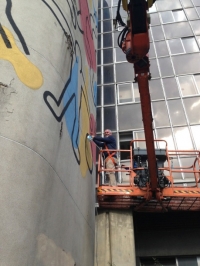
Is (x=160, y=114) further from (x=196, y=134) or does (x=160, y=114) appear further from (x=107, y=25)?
(x=107, y=25)

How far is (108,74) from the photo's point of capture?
16656 mm

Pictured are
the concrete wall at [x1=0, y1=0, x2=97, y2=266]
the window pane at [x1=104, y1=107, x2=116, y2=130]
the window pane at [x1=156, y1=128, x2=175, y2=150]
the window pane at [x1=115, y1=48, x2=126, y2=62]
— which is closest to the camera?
the concrete wall at [x1=0, y1=0, x2=97, y2=266]

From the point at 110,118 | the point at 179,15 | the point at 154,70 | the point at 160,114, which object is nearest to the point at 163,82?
the point at 154,70

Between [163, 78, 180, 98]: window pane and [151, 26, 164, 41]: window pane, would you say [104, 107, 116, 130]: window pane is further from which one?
[151, 26, 164, 41]: window pane

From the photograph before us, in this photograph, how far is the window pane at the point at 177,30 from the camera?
1762cm

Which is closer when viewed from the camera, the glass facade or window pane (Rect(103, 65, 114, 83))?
the glass facade

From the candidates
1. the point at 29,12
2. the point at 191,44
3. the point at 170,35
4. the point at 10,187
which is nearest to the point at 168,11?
the point at 170,35

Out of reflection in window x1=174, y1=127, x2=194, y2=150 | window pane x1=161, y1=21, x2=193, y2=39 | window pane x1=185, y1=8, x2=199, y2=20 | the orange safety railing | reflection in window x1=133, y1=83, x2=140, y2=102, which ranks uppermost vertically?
window pane x1=185, y1=8, x2=199, y2=20

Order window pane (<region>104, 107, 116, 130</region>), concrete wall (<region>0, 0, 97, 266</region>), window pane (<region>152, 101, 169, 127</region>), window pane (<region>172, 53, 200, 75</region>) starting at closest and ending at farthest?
1. concrete wall (<region>0, 0, 97, 266</region>)
2. window pane (<region>152, 101, 169, 127</region>)
3. window pane (<region>104, 107, 116, 130</region>)
4. window pane (<region>172, 53, 200, 75</region>)

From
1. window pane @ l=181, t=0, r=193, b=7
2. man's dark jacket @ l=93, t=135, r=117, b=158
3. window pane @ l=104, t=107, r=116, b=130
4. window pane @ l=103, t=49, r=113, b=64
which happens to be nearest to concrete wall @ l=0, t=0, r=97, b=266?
man's dark jacket @ l=93, t=135, r=117, b=158

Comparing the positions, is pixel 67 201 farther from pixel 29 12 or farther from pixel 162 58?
pixel 162 58

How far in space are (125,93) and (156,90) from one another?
1617 mm

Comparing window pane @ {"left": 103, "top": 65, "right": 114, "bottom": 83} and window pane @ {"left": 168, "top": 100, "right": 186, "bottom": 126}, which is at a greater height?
window pane @ {"left": 103, "top": 65, "right": 114, "bottom": 83}

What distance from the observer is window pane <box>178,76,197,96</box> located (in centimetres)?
1476
